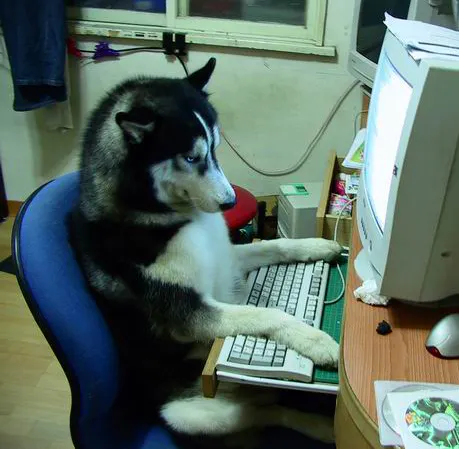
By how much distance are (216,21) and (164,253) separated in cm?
167

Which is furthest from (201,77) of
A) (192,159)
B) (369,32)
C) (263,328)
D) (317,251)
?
(369,32)

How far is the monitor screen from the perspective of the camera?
84 cm

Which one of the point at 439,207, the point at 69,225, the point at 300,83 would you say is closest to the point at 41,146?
the point at 300,83

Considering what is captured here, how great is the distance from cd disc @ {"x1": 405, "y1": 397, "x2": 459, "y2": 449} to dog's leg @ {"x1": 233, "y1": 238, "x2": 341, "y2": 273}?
680 mm

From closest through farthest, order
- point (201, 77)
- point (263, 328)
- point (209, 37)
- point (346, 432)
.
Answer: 1. point (346, 432)
2. point (263, 328)
3. point (201, 77)
4. point (209, 37)

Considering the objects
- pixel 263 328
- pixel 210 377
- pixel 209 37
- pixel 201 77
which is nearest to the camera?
pixel 210 377

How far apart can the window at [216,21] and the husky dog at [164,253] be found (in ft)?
4.40

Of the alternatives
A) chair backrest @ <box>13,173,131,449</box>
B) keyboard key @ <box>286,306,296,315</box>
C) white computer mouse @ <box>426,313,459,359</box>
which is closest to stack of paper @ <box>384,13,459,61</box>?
white computer mouse @ <box>426,313,459,359</box>

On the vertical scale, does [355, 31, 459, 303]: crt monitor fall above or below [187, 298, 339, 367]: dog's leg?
above

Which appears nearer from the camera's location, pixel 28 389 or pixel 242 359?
pixel 242 359

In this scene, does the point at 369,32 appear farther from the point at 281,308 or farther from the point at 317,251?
the point at 281,308

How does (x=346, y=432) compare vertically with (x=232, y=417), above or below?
above

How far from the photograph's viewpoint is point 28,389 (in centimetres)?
194

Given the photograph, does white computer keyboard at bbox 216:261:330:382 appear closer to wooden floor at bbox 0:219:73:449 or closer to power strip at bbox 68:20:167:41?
wooden floor at bbox 0:219:73:449
